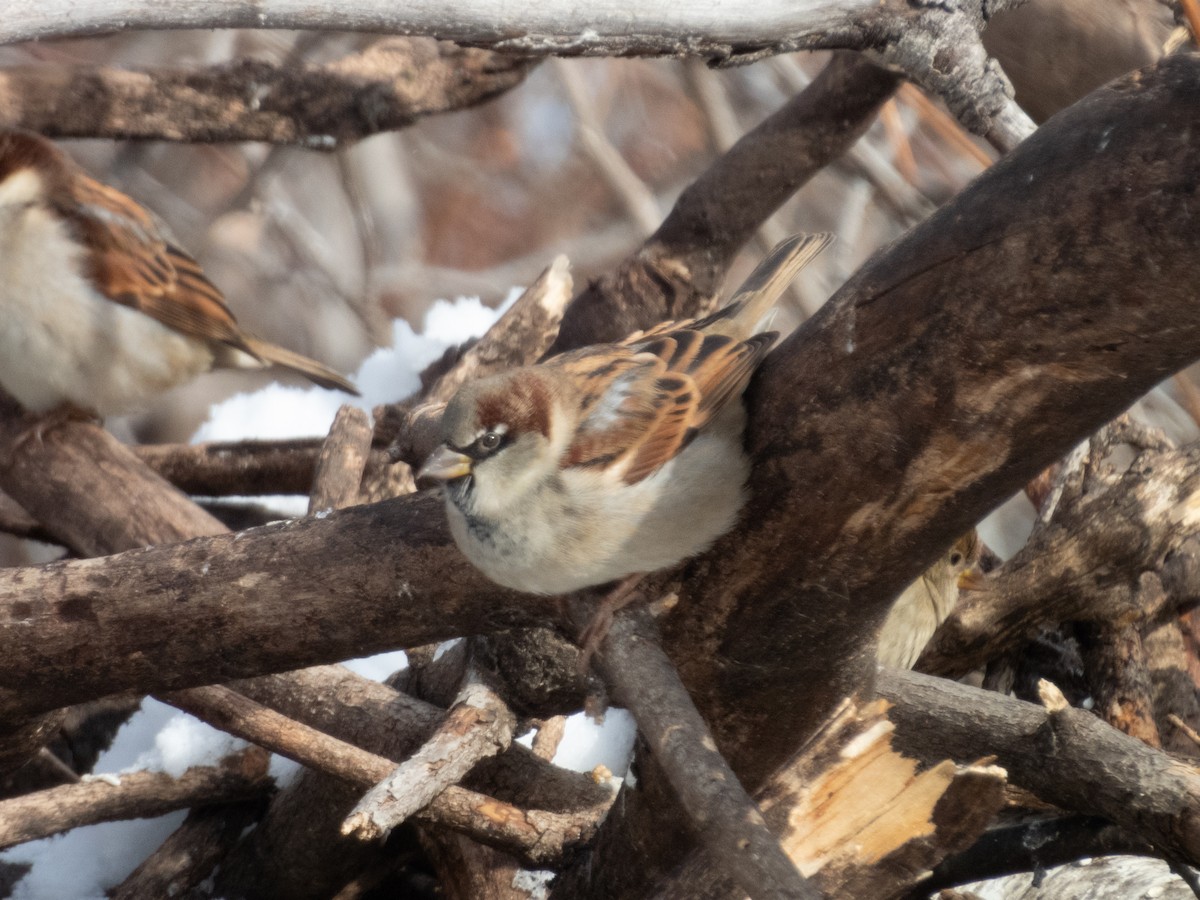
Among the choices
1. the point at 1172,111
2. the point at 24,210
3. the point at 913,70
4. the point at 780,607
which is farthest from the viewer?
the point at 24,210

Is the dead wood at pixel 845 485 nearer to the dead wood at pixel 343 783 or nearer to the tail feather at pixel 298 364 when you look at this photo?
the dead wood at pixel 343 783

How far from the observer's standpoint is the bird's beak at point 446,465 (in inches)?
72.7

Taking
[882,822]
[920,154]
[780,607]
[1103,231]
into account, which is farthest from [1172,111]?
[920,154]

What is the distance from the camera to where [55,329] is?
3199 mm

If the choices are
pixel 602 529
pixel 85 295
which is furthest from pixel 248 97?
pixel 602 529

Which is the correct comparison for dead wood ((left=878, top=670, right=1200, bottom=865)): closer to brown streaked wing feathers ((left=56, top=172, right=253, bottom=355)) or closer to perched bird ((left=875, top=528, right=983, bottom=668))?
perched bird ((left=875, top=528, right=983, bottom=668))

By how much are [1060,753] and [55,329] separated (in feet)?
8.48

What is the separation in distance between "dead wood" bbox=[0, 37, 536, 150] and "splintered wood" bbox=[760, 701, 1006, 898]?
248cm

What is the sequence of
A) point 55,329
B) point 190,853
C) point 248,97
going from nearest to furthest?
point 190,853 < point 55,329 < point 248,97

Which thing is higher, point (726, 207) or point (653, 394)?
point (726, 207)

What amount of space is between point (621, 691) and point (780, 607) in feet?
0.81

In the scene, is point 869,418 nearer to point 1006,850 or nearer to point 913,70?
point 913,70

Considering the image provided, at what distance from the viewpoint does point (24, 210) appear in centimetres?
315

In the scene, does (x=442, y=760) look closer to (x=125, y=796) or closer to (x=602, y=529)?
(x=602, y=529)
